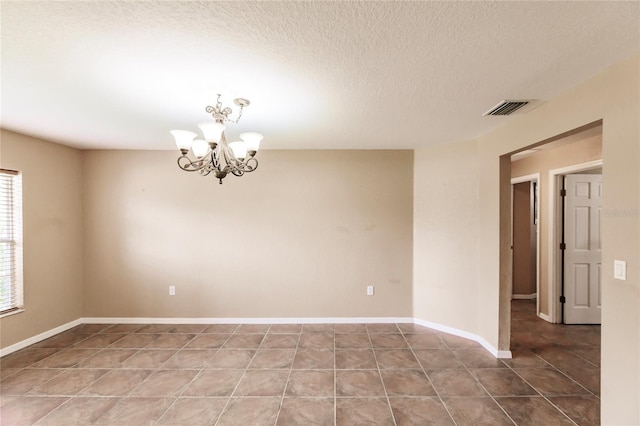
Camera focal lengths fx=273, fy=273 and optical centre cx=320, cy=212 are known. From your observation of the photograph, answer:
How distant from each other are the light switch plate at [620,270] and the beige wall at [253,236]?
2.27 meters

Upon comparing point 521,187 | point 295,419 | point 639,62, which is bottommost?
point 295,419

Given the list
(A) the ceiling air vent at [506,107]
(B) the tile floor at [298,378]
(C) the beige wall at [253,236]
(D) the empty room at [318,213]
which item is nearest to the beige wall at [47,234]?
(D) the empty room at [318,213]

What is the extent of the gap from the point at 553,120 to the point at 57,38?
131 inches

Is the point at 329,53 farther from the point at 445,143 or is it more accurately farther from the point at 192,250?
the point at 192,250

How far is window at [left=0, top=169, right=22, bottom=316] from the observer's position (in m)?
3.01

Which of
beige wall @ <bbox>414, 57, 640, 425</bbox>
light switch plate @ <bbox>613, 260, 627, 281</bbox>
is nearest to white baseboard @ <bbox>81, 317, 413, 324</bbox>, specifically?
beige wall @ <bbox>414, 57, 640, 425</bbox>

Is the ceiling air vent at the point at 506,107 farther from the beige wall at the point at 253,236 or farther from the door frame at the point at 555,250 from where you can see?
the door frame at the point at 555,250

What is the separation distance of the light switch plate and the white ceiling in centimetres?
122

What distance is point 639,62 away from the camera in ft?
5.10

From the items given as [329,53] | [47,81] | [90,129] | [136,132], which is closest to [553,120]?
[329,53]

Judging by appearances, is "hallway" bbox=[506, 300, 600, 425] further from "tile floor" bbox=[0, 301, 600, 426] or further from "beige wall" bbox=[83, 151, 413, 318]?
"beige wall" bbox=[83, 151, 413, 318]

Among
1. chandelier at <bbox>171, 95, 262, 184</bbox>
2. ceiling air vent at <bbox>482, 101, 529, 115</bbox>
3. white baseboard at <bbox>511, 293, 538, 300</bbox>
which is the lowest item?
white baseboard at <bbox>511, 293, 538, 300</bbox>

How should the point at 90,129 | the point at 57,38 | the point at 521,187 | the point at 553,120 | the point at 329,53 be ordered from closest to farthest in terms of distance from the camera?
the point at 57,38
the point at 329,53
the point at 553,120
the point at 90,129
the point at 521,187

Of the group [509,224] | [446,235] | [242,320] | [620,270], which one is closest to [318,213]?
[446,235]
